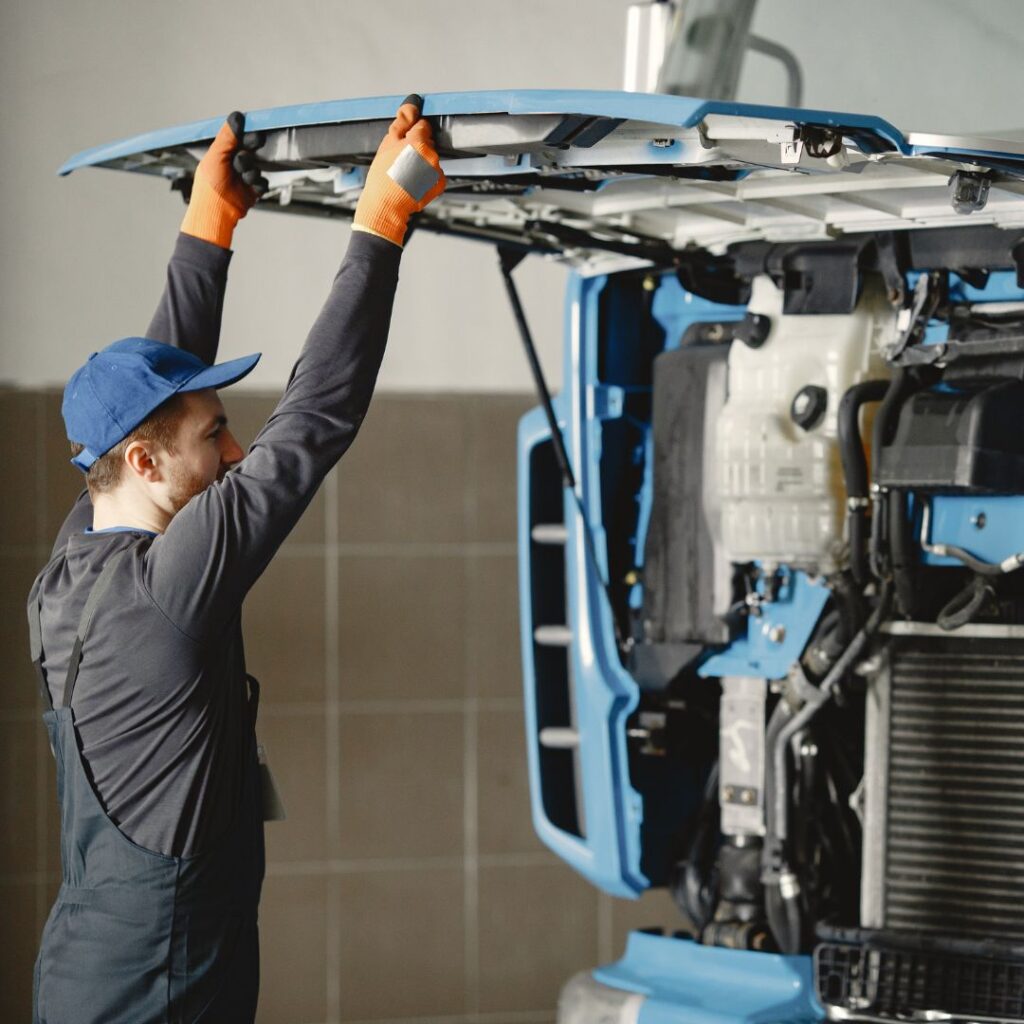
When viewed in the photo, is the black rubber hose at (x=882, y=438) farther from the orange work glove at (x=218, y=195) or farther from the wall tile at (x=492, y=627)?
the wall tile at (x=492, y=627)

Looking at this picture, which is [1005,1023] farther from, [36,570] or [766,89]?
[36,570]

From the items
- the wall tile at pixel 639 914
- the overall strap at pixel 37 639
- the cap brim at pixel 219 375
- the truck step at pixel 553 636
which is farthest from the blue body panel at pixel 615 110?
the wall tile at pixel 639 914

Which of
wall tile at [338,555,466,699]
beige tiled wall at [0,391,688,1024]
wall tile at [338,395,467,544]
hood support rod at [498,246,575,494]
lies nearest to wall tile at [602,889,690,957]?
beige tiled wall at [0,391,688,1024]

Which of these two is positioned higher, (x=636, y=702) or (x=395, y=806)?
→ (x=636, y=702)

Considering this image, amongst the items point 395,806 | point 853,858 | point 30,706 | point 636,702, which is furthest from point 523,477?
point 30,706

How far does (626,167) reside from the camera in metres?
2.75

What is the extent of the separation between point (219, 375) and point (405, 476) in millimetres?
2572

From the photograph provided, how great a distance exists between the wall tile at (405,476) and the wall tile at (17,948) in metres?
1.53

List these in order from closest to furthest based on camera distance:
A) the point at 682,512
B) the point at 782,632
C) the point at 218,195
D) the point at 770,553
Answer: the point at 218,195
the point at 770,553
the point at 782,632
the point at 682,512

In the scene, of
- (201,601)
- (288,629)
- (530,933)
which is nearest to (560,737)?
(288,629)

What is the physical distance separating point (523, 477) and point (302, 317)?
59.7 inches

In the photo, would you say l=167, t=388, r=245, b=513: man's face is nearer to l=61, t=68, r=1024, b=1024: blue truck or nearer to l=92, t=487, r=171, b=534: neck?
l=92, t=487, r=171, b=534: neck

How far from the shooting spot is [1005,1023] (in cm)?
314

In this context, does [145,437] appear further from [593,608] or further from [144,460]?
[593,608]
